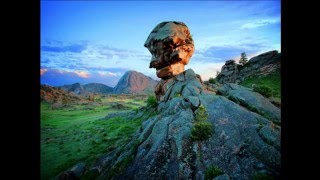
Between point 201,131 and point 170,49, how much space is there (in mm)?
25363

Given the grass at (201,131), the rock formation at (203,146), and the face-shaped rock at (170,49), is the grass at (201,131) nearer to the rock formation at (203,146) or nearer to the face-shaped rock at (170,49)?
the rock formation at (203,146)

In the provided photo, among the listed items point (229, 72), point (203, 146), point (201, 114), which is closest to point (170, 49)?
point (201, 114)

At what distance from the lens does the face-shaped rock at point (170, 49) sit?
129 feet

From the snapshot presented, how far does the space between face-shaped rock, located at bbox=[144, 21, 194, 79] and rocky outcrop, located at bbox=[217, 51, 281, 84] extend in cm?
2413

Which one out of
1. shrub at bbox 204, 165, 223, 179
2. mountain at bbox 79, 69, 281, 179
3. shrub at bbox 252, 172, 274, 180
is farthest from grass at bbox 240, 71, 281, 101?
shrub at bbox 204, 165, 223, 179

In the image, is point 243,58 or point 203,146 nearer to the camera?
point 203,146

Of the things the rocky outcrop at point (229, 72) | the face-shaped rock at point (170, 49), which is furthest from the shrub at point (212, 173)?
the rocky outcrop at point (229, 72)

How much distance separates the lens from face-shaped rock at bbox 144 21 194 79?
39406 mm

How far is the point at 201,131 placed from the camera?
16922mm

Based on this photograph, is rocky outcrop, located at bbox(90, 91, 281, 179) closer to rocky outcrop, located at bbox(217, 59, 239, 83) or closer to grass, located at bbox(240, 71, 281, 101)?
grass, located at bbox(240, 71, 281, 101)

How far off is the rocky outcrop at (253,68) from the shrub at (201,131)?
4463 cm

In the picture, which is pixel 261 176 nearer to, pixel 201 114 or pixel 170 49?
pixel 201 114
